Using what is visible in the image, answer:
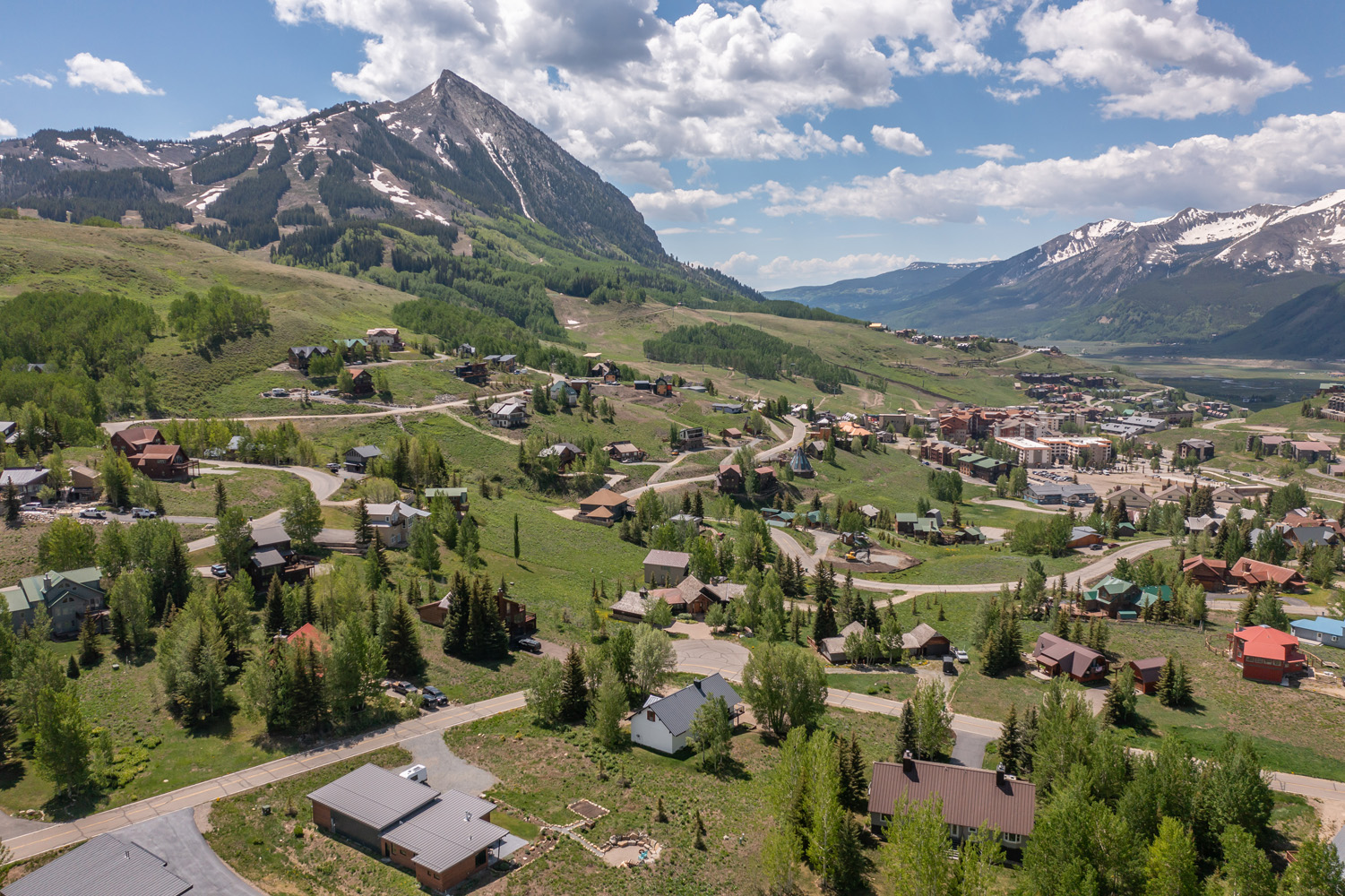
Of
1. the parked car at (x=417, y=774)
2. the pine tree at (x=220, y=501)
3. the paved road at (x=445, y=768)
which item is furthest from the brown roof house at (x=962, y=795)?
the pine tree at (x=220, y=501)

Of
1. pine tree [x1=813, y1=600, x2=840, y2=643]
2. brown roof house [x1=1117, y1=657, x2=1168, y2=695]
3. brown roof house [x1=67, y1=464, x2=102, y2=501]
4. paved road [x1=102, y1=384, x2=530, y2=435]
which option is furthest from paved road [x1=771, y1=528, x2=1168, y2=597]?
brown roof house [x1=67, y1=464, x2=102, y2=501]

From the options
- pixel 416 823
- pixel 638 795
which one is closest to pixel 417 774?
pixel 416 823

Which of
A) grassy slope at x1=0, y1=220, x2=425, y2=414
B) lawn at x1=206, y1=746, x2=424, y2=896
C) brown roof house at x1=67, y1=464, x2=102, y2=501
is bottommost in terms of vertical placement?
lawn at x1=206, y1=746, x2=424, y2=896

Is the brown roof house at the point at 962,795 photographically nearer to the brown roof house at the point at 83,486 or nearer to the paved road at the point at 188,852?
the paved road at the point at 188,852

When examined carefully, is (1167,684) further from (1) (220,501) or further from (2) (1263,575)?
(1) (220,501)

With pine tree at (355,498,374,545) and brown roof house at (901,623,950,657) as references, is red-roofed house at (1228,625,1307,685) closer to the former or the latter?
brown roof house at (901,623,950,657)

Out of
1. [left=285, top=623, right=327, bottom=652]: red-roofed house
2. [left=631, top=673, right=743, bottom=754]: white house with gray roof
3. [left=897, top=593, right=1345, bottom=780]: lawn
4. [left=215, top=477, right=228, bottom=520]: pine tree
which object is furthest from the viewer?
[left=215, top=477, right=228, bottom=520]: pine tree
